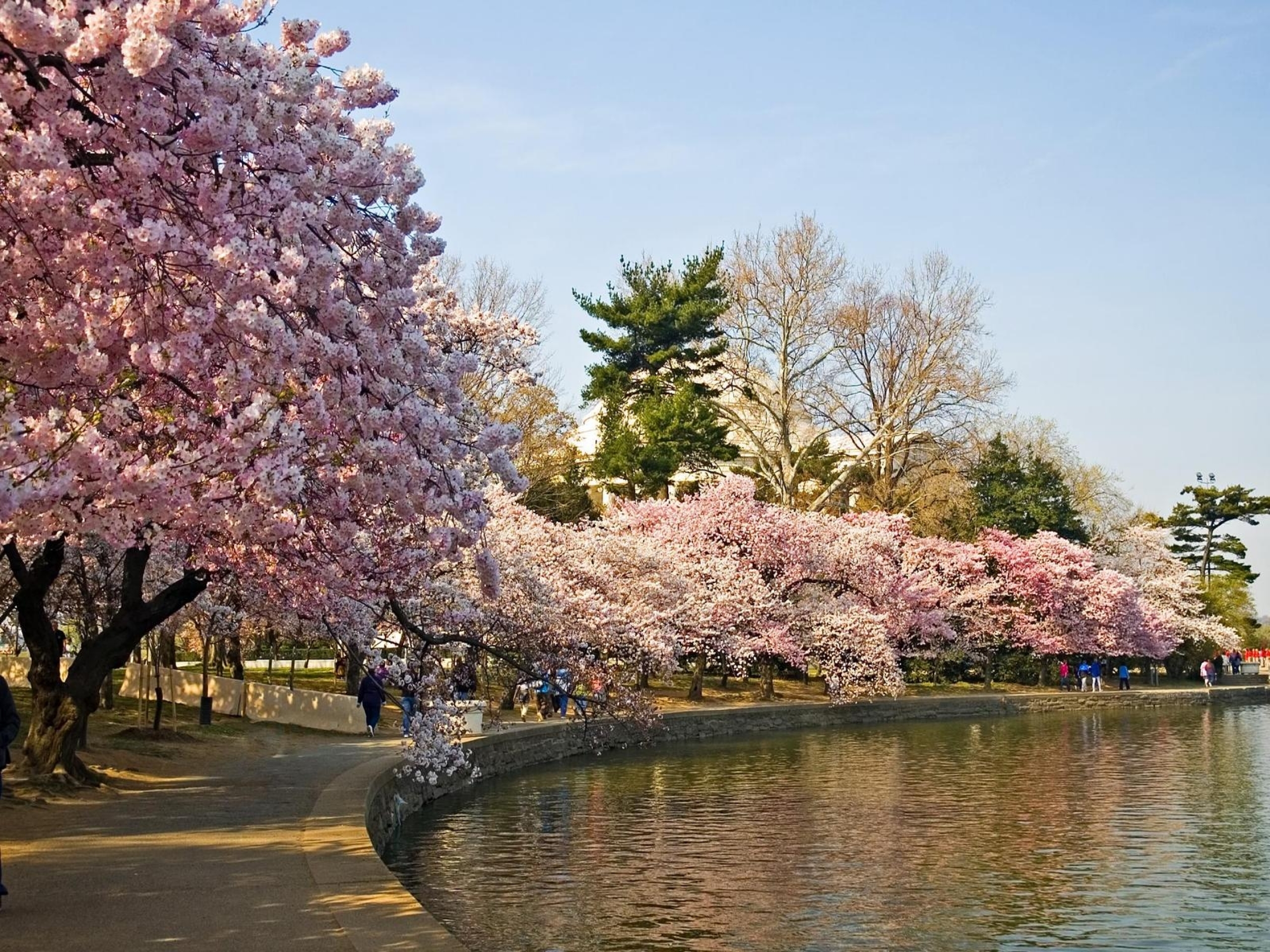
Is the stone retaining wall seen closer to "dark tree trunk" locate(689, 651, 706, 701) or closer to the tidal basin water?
the tidal basin water

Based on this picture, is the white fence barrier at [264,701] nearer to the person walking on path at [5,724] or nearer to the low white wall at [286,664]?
the low white wall at [286,664]

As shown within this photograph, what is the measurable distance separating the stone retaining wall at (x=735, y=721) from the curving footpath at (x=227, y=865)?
15 centimetres

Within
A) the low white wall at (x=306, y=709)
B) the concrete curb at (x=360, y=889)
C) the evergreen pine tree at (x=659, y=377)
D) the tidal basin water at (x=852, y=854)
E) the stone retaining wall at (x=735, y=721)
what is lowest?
the tidal basin water at (x=852, y=854)

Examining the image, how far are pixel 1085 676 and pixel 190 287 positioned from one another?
49.9 m

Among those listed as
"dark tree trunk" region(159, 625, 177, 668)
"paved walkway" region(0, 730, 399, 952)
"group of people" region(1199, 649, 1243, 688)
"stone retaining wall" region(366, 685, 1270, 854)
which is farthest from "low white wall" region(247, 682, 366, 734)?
"group of people" region(1199, 649, 1243, 688)

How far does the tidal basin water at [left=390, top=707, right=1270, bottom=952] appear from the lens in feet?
39.3

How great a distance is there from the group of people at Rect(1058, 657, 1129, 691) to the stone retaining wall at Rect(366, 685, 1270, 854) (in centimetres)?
150

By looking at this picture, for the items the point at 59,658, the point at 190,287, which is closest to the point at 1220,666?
the point at 59,658

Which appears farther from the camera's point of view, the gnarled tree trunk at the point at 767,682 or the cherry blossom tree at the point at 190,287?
the gnarled tree trunk at the point at 767,682

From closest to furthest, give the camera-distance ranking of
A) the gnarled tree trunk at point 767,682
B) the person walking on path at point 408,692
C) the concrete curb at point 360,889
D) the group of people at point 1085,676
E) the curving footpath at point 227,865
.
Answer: the concrete curb at point 360,889 → the curving footpath at point 227,865 → the person walking on path at point 408,692 → the gnarled tree trunk at point 767,682 → the group of people at point 1085,676

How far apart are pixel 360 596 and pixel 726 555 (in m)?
27.5

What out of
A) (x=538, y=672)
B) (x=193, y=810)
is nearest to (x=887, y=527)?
(x=538, y=672)

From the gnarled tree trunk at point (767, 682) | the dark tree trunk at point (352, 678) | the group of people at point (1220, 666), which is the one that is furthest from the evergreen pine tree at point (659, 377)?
the group of people at point (1220, 666)

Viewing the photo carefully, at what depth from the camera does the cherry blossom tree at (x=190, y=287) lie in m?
7.02
